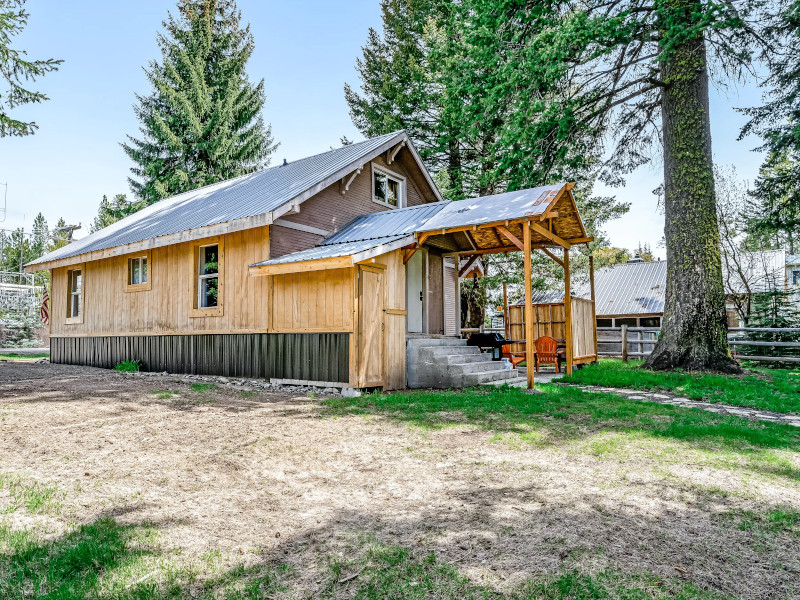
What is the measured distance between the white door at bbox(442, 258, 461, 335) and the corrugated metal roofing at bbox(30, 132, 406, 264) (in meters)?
3.84

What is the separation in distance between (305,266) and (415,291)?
3.97 metres

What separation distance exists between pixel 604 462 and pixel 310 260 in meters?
6.03

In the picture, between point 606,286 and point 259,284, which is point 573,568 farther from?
point 606,286

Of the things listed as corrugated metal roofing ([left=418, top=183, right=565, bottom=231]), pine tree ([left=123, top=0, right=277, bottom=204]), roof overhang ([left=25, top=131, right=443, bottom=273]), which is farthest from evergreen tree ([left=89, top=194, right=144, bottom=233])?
corrugated metal roofing ([left=418, top=183, right=565, bottom=231])

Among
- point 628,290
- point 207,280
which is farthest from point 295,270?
point 628,290

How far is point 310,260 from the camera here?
29.9 ft

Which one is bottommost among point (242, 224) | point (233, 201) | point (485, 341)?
point (485, 341)

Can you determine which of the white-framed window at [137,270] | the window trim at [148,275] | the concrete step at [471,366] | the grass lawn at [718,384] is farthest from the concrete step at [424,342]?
the white-framed window at [137,270]

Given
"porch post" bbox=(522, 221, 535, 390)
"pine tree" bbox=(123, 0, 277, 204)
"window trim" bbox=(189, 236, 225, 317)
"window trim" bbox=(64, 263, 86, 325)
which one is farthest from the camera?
"pine tree" bbox=(123, 0, 277, 204)

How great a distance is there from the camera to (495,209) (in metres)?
10.2

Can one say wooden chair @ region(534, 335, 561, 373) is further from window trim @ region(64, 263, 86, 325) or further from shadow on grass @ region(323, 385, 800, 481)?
window trim @ region(64, 263, 86, 325)

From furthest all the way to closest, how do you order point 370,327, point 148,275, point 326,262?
point 148,275, point 370,327, point 326,262

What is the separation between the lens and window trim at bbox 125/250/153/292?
517 inches

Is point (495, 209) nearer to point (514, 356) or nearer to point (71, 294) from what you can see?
point (514, 356)
